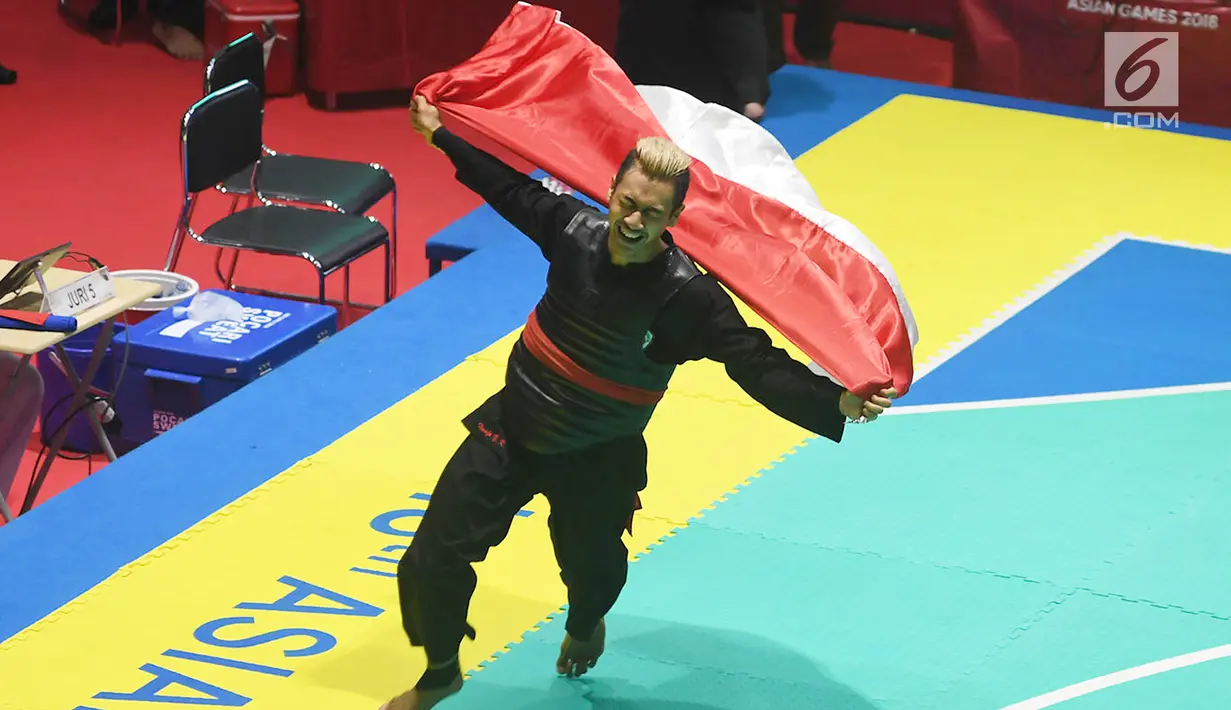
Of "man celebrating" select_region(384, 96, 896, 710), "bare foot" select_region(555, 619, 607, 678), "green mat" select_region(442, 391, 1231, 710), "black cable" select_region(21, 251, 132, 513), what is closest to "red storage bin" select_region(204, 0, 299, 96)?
"black cable" select_region(21, 251, 132, 513)

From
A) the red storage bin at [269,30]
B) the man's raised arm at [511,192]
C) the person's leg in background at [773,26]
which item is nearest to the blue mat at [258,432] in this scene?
the man's raised arm at [511,192]

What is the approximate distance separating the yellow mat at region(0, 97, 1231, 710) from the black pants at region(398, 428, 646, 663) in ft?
1.37

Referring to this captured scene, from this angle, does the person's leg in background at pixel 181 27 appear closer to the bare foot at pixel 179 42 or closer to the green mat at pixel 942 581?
the bare foot at pixel 179 42

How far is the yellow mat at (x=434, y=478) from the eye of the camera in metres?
4.44

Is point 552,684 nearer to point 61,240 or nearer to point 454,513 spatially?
point 454,513

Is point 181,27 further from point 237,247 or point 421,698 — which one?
point 421,698

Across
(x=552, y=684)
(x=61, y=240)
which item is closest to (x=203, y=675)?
(x=552, y=684)

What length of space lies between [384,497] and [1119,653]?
86.1 inches

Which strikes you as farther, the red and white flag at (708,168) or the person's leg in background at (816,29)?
the person's leg in background at (816,29)

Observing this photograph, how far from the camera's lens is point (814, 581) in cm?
498

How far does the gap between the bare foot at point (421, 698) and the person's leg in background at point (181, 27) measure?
7.70 metres

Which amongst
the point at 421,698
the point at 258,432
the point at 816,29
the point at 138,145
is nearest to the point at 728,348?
the point at 421,698

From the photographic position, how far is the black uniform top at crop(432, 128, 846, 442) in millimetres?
3777

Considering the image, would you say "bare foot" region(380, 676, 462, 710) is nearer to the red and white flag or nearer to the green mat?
the green mat
